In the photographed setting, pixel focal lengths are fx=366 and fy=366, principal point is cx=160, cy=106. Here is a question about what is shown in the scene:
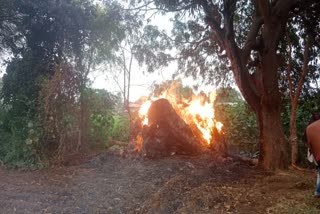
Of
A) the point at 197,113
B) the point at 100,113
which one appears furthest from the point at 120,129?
the point at 197,113

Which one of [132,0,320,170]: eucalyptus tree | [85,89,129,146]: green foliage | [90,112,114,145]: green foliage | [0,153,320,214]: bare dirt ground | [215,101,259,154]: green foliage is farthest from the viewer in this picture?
[215,101,259,154]: green foliage

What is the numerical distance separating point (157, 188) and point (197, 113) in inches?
144

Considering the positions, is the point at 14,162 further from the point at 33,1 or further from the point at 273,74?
the point at 273,74

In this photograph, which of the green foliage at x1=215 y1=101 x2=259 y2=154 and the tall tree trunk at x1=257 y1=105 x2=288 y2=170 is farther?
the green foliage at x1=215 y1=101 x2=259 y2=154

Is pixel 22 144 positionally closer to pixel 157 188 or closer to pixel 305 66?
pixel 157 188

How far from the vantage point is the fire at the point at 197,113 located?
30.6 ft

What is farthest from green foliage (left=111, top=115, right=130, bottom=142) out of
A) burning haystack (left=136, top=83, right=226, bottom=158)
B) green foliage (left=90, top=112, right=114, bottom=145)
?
burning haystack (left=136, top=83, right=226, bottom=158)

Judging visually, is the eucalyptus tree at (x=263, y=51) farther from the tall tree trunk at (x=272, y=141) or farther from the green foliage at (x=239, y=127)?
the green foliage at (x=239, y=127)

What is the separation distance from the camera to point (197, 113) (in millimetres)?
9602

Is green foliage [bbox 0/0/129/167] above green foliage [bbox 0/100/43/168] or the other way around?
above

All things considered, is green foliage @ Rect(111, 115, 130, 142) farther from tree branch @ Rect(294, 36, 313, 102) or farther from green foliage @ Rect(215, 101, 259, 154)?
tree branch @ Rect(294, 36, 313, 102)

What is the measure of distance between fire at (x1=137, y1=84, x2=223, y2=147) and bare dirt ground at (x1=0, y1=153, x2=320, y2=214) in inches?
41.1

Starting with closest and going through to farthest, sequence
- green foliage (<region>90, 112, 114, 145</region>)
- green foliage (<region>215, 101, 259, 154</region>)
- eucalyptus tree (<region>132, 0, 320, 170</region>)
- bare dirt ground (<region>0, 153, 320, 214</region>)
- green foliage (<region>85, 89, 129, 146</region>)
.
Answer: bare dirt ground (<region>0, 153, 320, 214</region>), eucalyptus tree (<region>132, 0, 320, 170</region>), green foliage (<region>85, 89, 129, 146</region>), green foliage (<region>90, 112, 114, 145</region>), green foliage (<region>215, 101, 259, 154</region>)

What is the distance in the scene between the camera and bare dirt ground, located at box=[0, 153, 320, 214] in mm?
5359
